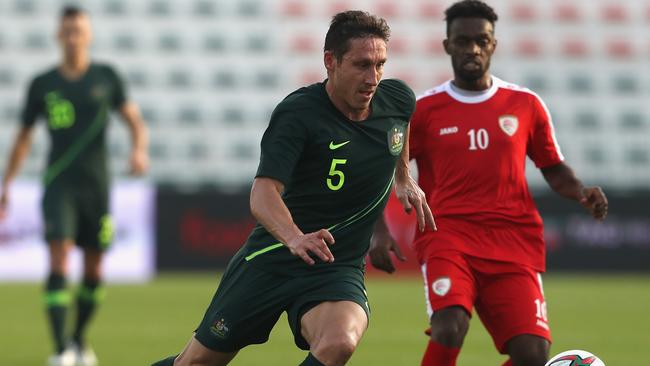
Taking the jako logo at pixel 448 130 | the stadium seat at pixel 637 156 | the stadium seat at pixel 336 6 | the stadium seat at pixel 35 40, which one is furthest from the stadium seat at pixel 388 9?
the jako logo at pixel 448 130

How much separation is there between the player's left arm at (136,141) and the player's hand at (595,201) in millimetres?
3982

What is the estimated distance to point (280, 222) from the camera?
4902 mm

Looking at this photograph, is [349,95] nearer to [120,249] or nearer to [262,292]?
[262,292]

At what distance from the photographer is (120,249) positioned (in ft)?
66.7

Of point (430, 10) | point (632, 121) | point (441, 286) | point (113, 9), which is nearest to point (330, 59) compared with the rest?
point (441, 286)

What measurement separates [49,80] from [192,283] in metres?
10.2

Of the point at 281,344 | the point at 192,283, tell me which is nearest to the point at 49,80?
the point at 281,344

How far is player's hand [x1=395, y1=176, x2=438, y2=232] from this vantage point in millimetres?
5461

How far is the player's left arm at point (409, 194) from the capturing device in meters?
5.47

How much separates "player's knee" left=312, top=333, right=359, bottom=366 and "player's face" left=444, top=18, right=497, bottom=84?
6.61ft

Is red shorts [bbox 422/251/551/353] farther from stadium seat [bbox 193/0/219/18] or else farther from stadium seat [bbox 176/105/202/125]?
stadium seat [bbox 193/0/219/18]

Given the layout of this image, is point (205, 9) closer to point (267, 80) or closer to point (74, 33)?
point (267, 80)

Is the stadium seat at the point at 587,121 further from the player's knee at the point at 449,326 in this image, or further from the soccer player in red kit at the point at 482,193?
the player's knee at the point at 449,326

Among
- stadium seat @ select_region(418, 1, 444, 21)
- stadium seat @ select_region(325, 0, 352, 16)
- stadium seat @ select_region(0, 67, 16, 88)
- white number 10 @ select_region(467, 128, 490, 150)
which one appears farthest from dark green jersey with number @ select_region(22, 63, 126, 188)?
stadium seat @ select_region(418, 1, 444, 21)
